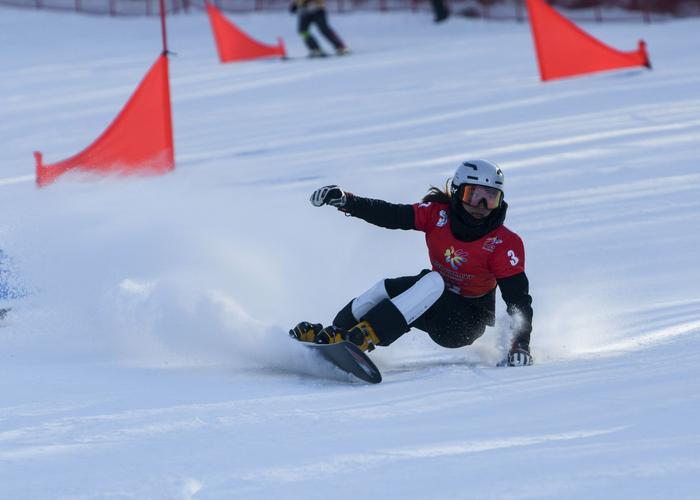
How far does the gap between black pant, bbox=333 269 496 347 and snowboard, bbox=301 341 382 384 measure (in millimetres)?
399

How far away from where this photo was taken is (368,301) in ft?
16.8

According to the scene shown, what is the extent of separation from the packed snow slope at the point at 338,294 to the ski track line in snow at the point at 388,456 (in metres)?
0.01

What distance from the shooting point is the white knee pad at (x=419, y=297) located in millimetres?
4957

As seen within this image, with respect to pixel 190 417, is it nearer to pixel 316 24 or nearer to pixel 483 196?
pixel 483 196

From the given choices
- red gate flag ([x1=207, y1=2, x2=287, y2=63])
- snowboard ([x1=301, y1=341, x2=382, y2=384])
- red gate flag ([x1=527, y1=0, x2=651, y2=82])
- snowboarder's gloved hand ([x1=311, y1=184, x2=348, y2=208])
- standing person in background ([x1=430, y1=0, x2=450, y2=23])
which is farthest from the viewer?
standing person in background ([x1=430, y1=0, x2=450, y2=23])

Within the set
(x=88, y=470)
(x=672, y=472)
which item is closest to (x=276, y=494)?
(x=88, y=470)

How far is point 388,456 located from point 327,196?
5.51 feet

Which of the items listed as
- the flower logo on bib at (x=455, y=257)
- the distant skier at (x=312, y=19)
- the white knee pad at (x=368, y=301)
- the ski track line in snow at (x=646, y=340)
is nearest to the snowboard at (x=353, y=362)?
the white knee pad at (x=368, y=301)

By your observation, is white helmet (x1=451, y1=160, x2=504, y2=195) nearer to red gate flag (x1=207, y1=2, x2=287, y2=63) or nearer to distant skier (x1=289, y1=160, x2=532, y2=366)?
distant skier (x1=289, y1=160, x2=532, y2=366)

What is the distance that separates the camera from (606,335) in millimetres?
5652

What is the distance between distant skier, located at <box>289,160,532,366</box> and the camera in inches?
195

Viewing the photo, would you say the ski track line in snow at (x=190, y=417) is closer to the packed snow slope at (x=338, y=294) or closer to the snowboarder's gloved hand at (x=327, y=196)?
the packed snow slope at (x=338, y=294)

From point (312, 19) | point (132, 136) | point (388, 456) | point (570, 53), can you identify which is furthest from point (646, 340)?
point (312, 19)

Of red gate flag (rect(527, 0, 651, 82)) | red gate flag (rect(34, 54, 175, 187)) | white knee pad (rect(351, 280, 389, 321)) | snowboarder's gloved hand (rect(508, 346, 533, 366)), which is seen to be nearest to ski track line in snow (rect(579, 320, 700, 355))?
snowboarder's gloved hand (rect(508, 346, 533, 366))
